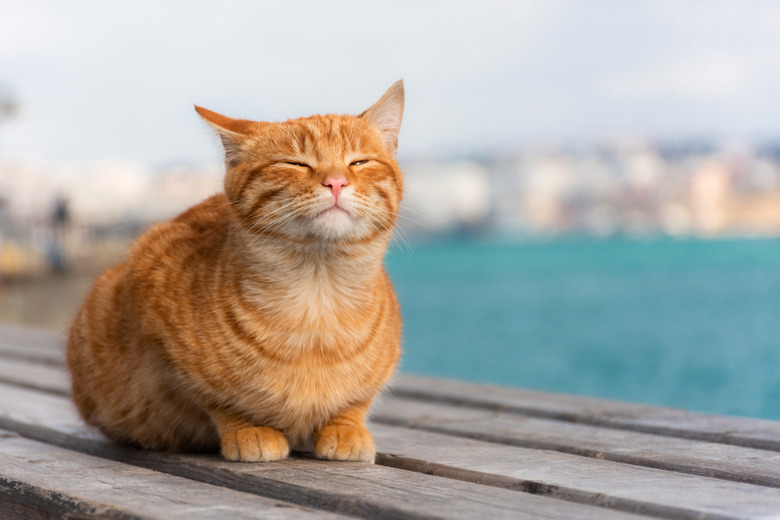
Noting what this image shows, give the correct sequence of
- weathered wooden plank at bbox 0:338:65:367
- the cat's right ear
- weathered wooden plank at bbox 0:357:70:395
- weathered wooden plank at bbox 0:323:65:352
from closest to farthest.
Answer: the cat's right ear → weathered wooden plank at bbox 0:357:70:395 → weathered wooden plank at bbox 0:338:65:367 → weathered wooden plank at bbox 0:323:65:352

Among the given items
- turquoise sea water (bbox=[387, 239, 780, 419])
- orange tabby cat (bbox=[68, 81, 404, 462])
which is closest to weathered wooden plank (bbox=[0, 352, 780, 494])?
orange tabby cat (bbox=[68, 81, 404, 462])

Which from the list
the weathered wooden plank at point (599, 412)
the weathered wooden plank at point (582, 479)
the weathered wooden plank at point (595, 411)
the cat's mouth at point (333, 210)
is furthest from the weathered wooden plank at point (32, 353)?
the cat's mouth at point (333, 210)

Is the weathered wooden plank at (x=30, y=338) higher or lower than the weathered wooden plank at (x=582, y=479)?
higher

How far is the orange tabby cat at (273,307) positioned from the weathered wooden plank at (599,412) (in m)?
0.67

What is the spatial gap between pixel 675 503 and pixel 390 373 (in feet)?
2.52

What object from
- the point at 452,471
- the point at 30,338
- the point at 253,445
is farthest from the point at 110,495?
the point at 30,338

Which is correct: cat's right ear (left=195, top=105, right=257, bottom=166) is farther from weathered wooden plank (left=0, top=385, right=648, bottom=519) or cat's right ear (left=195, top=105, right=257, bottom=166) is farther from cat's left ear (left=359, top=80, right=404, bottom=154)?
weathered wooden plank (left=0, top=385, right=648, bottom=519)

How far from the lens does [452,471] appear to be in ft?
5.35

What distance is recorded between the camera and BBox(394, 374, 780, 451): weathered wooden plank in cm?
197

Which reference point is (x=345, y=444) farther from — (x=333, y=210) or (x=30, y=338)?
(x=30, y=338)

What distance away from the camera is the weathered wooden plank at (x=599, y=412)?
1.97m

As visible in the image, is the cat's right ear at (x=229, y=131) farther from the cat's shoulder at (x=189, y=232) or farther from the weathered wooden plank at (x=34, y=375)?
the weathered wooden plank at (x=34, y=375)

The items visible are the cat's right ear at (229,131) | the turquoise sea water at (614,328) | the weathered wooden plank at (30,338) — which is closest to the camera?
the cat's right ear at (229,131)

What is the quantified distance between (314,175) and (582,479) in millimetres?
795
